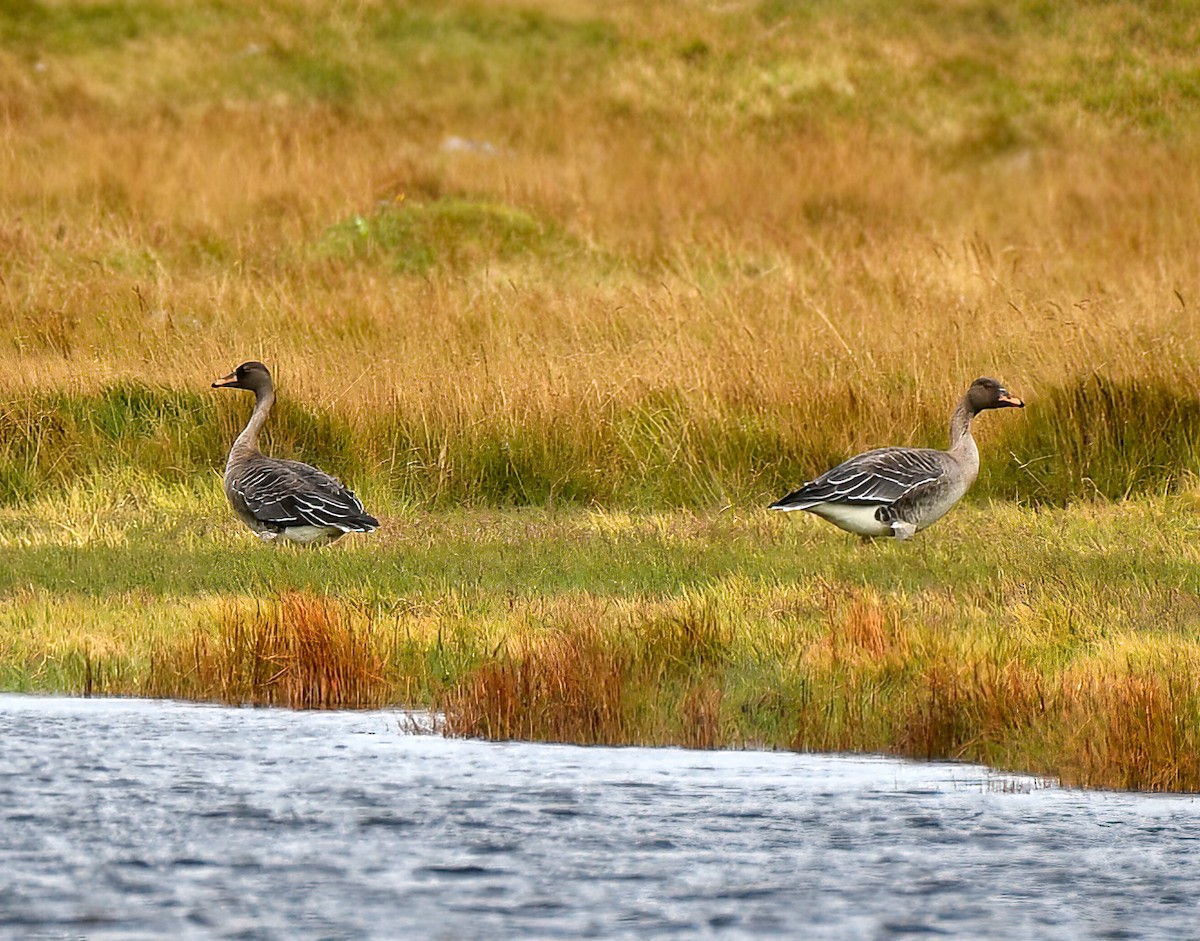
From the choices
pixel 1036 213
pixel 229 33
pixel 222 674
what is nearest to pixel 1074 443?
pixel 222 674

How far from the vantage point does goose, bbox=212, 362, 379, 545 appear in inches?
490

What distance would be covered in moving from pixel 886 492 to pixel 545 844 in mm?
5925

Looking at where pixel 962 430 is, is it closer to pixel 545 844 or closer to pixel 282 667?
pixel 282 667

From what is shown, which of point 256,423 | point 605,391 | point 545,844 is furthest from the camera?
point 605,391

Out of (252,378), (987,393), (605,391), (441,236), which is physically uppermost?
(441,236)

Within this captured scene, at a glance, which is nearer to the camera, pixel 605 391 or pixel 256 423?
pixel 256 423

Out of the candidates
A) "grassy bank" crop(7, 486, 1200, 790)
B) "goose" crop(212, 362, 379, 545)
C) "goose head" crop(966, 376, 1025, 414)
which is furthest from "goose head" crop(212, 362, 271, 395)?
"goose head" crop(966, 376, 1025, 414)

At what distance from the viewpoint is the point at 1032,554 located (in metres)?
12.3

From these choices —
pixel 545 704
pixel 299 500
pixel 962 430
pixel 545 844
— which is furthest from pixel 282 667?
pixel 962 430

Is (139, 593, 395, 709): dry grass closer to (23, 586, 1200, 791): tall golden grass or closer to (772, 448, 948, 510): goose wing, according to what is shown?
(23, 586, 1200, 791): tall golden grass

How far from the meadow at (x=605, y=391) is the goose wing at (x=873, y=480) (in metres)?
0.36

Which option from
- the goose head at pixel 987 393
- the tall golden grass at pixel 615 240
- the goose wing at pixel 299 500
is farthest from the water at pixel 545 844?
the tall golden grass at pixel 615 240

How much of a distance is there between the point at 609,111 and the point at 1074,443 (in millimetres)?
22177

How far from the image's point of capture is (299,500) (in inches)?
489
